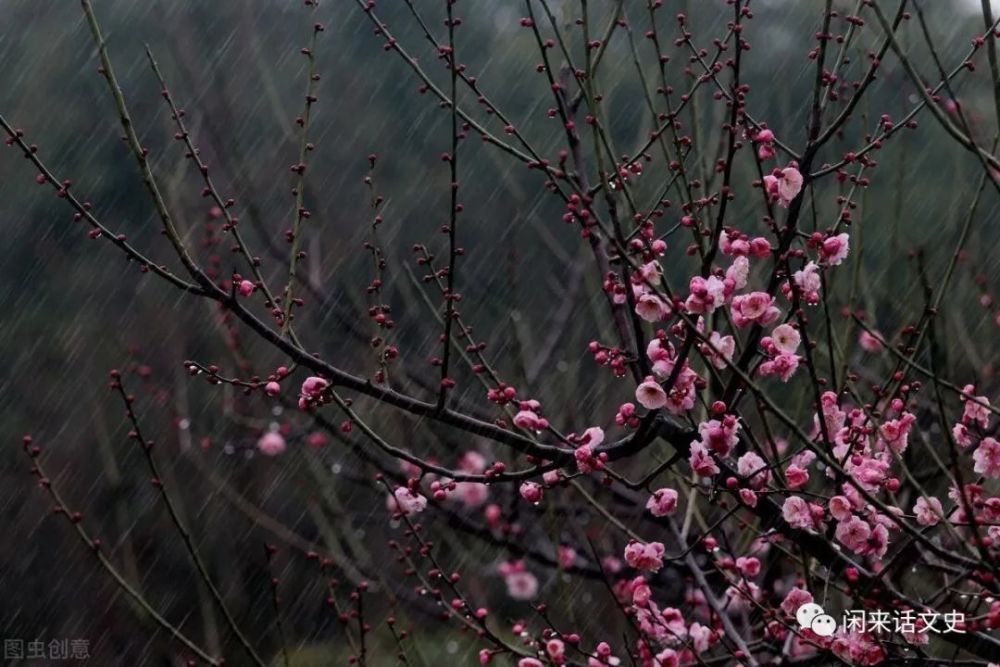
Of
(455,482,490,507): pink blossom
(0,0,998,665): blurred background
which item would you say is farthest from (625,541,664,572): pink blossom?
(0,0,998,665): blurred background

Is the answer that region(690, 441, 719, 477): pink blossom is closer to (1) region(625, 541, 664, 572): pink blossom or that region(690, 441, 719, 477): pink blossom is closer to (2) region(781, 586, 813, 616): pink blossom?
(1) region(625, 541, 664, 572): pink blossom

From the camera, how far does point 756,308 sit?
2.20 m

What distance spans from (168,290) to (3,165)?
2.46m

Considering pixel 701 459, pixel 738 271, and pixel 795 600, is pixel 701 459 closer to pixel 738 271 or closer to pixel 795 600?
pixel 738 271

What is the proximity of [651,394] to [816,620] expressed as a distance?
60cm

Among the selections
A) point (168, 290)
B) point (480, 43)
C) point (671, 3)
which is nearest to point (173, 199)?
point (671, 3)

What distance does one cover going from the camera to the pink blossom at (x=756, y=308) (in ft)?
7.16

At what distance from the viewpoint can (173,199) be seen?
138 inches

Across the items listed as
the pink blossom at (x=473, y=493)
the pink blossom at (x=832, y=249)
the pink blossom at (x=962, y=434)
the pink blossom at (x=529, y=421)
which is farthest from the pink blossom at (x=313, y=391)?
the pink blossom at (x=473, y=493)

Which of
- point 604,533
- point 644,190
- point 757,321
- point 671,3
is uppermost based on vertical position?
point 671,3

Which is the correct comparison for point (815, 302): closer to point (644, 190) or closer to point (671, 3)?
point (644, 190)

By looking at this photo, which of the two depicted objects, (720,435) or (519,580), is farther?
(519,580)

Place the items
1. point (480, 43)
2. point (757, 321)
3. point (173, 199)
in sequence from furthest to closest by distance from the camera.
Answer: point (480, 43) < point (173, 199) < point (757, 321)

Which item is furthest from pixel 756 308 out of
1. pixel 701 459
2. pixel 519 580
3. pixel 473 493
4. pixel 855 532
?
pixel 519 580
